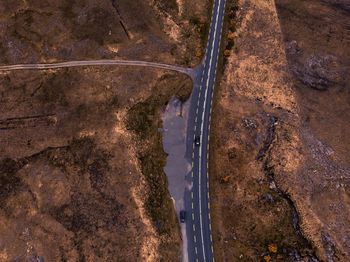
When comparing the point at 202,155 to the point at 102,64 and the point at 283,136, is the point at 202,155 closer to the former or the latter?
the point at 283,136

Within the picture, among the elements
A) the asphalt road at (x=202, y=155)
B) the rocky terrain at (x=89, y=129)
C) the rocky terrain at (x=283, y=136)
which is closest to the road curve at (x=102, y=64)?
the rocky terrain at (x=89, y=129)

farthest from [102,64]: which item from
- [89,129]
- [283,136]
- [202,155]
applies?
[283,136]

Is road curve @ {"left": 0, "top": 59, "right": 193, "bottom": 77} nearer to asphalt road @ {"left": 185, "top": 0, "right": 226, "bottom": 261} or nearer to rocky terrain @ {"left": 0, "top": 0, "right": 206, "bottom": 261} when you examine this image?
rocky terrain @ {"left": 0, "top": 0, "right": 206, "bottom": 261}

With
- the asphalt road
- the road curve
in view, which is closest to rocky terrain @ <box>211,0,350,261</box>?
the asphalt road

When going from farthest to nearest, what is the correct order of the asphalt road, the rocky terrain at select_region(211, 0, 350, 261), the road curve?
the road curve, the rocky terrain at select_region(211, 0, 350, 261), the asphalt road

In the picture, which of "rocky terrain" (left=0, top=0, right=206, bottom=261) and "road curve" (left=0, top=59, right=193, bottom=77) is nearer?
"rocky terrain" (left=0, top=0, right=206, bottom=261)

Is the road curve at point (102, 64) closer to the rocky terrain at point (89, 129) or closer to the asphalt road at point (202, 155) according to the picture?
the rocky terrain at point (89, 129)
